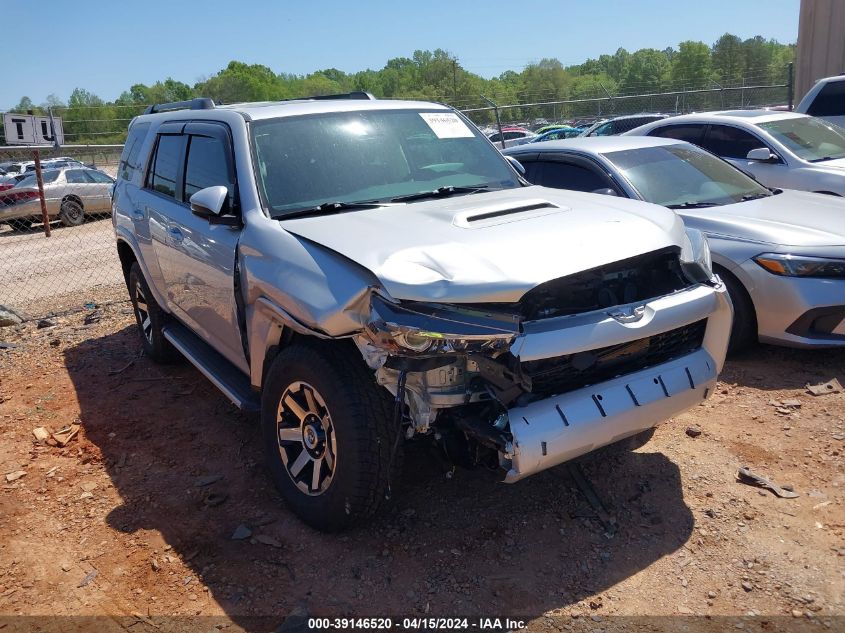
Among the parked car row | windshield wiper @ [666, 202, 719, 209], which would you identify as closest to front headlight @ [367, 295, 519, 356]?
windshield wiper @ [666, 202, 719, 209]

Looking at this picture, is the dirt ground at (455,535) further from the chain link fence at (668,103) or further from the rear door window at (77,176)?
the chain link fence at (668,103)

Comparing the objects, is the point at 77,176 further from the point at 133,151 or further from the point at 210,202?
the point at 210,202

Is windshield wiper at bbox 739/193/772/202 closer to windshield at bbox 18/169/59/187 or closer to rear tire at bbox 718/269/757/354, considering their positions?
rear tire at bbox 718/269/757/354

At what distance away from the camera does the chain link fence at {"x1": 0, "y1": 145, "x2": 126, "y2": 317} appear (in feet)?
30.6

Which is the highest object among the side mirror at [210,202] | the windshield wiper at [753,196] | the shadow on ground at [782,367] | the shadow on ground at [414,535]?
the side mirror at [210,202]

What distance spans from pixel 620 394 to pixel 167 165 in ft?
11.8

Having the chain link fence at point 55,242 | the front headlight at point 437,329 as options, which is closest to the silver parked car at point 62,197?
the chain link fence at point 55,242

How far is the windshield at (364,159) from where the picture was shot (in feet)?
12.8

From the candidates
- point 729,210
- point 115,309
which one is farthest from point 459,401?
point 115,309

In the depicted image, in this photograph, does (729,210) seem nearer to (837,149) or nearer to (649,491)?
(649,491)

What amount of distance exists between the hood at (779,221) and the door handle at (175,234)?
3648 millimetres

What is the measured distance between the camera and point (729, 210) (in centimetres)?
555

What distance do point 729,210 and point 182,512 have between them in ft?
14.4

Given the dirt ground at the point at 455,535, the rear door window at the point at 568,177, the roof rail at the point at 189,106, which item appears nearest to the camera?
A: the dirt ground at the point at 455,535
